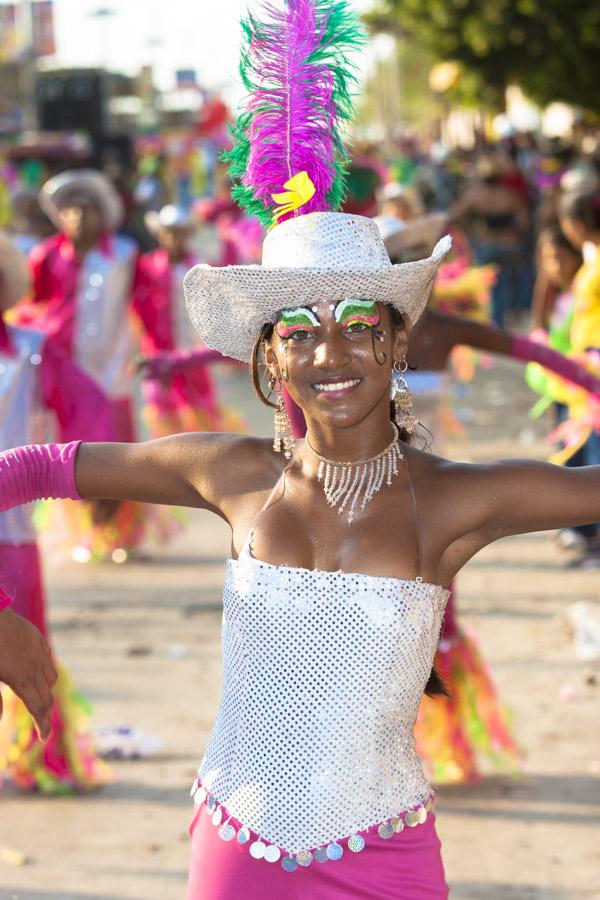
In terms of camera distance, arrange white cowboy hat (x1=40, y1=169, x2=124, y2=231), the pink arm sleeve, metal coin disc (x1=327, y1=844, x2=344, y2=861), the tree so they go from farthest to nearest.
→ the tree < white cowboy hat (x1=40, y1=169, x2=124, y2=231) < the pink arm sleeve < metal coin disc (x1=327, y1=844, x2=344, y2=861)

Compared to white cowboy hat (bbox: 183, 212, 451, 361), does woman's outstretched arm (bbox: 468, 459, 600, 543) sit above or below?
below

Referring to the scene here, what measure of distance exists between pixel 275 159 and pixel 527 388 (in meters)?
10.5

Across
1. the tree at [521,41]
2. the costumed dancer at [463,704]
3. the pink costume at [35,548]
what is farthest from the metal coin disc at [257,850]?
the tree at [521,41]

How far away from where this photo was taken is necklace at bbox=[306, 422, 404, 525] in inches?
96.6

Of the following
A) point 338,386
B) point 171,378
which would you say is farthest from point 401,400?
point 171,378

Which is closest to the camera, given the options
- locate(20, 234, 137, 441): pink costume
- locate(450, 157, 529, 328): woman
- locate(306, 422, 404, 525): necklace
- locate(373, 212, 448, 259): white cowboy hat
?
locate(306, 422, 404, 525): necklace

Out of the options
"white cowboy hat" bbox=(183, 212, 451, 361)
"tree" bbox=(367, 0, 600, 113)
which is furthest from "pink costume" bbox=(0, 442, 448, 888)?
"tree" bbox=(367, 0, 600, 113)

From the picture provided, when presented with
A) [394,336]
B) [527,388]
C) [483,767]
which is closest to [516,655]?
[483,767]

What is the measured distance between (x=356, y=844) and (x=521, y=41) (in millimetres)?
23999

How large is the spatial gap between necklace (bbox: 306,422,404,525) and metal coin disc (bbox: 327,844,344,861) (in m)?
0.57

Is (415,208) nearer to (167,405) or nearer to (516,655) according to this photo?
(167,405)

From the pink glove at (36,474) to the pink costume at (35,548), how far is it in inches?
74.3

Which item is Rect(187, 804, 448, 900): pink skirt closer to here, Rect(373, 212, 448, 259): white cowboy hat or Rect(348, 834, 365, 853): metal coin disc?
Rect(348, 834, 365, 853): metal coin disc

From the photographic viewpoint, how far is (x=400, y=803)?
241 cm
